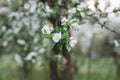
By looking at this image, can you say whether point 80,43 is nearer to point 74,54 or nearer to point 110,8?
point 74,54

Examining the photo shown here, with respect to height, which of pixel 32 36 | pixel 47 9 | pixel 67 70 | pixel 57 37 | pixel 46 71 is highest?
pixel 47 9

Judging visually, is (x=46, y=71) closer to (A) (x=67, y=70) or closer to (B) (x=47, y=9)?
(A) (x=67, y=70)

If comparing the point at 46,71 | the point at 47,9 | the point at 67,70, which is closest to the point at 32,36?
the point at 67,70

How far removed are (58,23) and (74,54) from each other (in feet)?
13.2

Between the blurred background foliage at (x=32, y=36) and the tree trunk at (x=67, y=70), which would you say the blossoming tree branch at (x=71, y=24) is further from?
the tree trunk at (x=67, y=70)

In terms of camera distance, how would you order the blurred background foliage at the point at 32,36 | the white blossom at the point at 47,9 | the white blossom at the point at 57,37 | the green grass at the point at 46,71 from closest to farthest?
the white blossom at the point at 57,37 < the white blossom at the point at 47,9 < the blurred background foliage at the point at 32,36 < the green grass at the point at 46,71

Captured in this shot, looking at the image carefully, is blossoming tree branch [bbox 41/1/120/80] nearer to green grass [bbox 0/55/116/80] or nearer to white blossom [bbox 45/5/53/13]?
white blossom [bbox 45/5/53/13]

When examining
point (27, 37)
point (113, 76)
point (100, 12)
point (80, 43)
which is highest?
point (100, 12)

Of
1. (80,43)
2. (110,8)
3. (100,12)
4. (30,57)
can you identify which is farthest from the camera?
(80,43)

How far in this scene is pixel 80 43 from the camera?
8.68 meters

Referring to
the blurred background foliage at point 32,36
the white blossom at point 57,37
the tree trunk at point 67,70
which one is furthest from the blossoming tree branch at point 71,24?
the tree trunk at point 67,70

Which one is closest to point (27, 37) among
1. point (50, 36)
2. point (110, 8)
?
point (110, 8)

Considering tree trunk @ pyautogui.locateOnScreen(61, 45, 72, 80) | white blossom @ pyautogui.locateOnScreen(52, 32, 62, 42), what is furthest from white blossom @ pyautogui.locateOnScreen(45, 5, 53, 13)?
white blossom @ pyautogui.locateOnScreen(52, 32, 62, 42)

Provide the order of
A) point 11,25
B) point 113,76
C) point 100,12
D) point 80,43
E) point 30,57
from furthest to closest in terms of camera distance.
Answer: point 80,43, point 113,76, point 11,25, point 30,57, point 100,12
